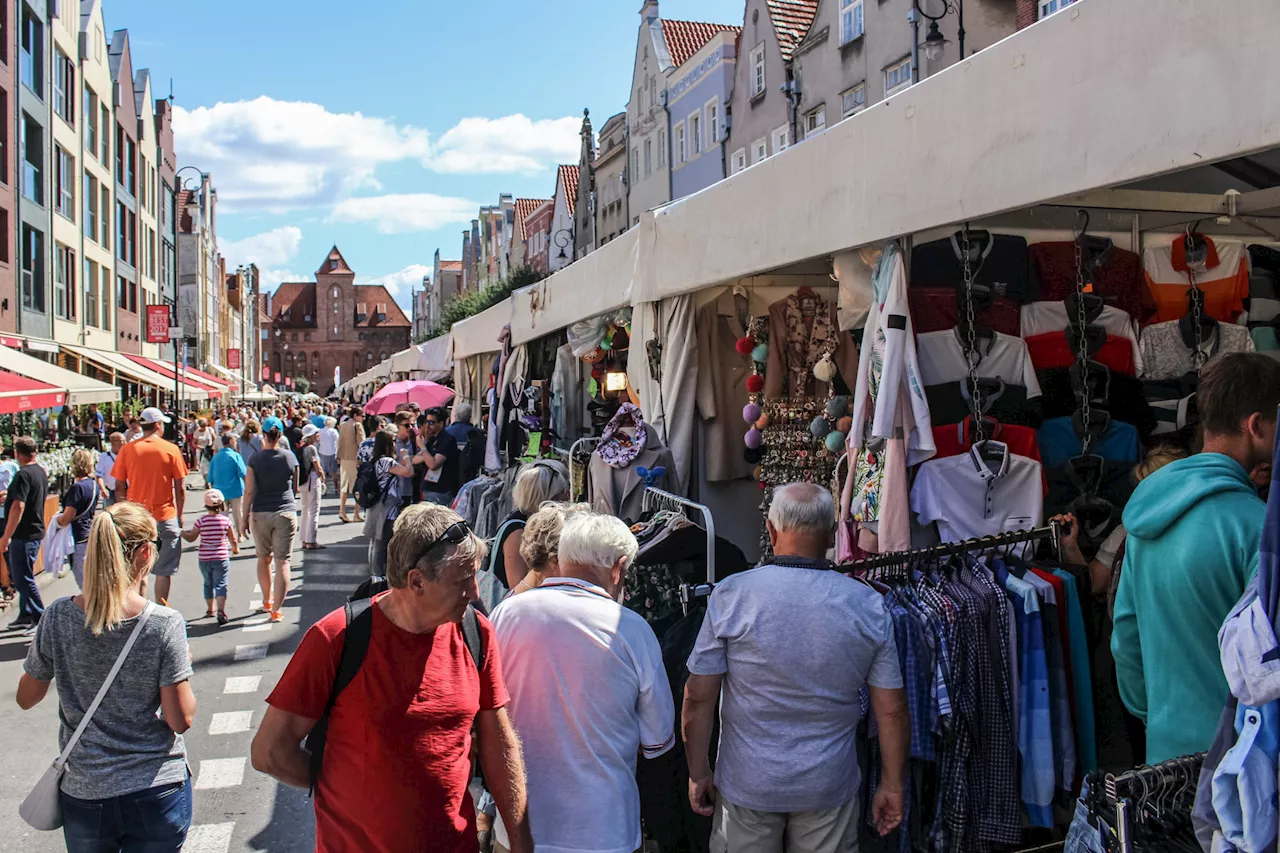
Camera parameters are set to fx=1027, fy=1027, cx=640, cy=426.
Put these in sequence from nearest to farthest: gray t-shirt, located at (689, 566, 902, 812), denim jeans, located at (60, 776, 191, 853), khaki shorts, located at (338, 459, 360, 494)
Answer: gray t-shirt, located at (689, 566, 902, 812)
denim jeans, located at (60, 776, 191, 853)
khaki shorts, located at (338, 459, 360, 494)

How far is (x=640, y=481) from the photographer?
5.36 meters

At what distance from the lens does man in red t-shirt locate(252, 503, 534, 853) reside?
2551 mm

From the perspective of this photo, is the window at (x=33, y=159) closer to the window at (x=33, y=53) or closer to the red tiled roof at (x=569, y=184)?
the window at (x=33, y=53)

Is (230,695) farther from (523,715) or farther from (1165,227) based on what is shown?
(1165,227)

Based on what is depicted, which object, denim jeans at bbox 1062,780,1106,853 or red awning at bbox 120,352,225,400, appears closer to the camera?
denim jeans at bbox 1062,780,1106,853

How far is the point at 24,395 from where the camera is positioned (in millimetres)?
13258

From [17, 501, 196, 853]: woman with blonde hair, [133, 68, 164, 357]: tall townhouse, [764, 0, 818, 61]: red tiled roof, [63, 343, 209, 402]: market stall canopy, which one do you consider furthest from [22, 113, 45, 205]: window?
[17, 501, 196, 853]: woman with blonde hair

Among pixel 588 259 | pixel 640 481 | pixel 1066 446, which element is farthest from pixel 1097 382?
pixel 588 259

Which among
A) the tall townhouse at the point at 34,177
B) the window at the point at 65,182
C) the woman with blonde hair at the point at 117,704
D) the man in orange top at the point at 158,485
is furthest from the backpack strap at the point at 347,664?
the window at the point at 65,182

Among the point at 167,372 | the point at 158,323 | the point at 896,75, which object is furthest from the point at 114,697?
the point at 167,372

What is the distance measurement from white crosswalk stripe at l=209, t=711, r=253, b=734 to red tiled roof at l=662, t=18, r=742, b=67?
3022 centimetres

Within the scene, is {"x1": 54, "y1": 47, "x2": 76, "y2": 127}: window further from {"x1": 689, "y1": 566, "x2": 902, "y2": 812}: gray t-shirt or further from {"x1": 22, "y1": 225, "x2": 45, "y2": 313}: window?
{"x1": 689, "y1": 566, "x2": 902, "y2": 812}: gray t-shirt

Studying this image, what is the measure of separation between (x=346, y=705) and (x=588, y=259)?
4.43 m

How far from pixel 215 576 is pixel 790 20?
21.7m
